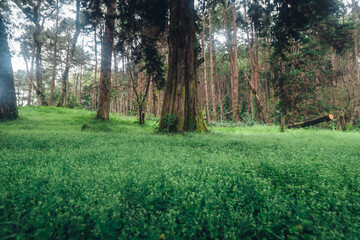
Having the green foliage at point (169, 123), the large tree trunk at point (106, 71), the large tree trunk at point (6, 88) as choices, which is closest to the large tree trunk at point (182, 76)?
the green foliage at point (169, 123)

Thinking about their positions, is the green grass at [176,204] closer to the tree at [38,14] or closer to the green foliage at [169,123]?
the green foliage at [169,123]

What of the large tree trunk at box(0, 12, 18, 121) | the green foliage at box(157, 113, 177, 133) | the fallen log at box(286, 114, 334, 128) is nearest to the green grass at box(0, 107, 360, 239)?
the green foliage at box(157, 113, 177, 133)

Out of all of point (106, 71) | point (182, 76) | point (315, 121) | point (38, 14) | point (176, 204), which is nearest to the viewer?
point (176, 204)

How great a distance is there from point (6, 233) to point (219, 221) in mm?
1513

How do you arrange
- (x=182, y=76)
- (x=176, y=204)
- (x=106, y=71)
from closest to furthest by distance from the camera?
(x=176, y=204) < (x=182, y=76) < (x=106, y=71)

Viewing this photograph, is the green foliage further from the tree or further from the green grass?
the tree

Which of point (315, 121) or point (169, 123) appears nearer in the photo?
point (169, 123)

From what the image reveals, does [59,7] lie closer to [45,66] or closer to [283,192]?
[45,66]


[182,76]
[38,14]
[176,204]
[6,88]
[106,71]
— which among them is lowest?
[176,204]

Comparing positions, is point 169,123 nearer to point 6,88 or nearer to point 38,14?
point 6,88

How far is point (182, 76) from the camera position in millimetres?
8156

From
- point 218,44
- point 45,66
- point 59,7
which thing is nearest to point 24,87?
point 45,66

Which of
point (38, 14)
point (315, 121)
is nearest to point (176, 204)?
point (315, 121)

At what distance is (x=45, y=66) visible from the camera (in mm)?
37469
